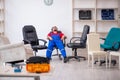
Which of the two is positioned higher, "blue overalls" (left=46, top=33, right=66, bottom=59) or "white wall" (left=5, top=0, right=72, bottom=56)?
"white wall" (left=5, top=0, right=72, bottom=56)

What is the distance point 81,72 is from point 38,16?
3.22 meters

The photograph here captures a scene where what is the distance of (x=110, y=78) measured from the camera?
5836 mm

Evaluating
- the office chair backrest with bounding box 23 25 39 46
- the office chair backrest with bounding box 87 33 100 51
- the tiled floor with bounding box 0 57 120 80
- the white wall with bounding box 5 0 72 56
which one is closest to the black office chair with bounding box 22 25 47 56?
the office chair backrest with bounding box 23 25 39 46

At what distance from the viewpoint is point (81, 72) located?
21.2 feet

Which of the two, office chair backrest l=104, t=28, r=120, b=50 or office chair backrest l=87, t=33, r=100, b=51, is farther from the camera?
office chair backrest l=104, t=28, r=120, b=50

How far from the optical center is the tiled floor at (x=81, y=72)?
5.91 m

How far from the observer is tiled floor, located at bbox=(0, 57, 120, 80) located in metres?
5.91

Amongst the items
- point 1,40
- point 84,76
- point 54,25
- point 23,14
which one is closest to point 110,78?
point 84,76

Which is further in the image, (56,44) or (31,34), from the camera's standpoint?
(31,34)

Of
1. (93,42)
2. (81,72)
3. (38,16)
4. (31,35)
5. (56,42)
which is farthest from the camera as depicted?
(38,16)

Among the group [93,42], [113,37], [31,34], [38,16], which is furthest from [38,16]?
[113,37]

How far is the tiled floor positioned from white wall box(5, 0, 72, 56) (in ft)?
5.62

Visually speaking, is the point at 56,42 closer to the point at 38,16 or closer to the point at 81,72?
the point at 38,16

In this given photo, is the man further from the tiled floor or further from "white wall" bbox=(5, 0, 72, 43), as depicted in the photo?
"white wall" bbox=(5, 0, 72, 43)
